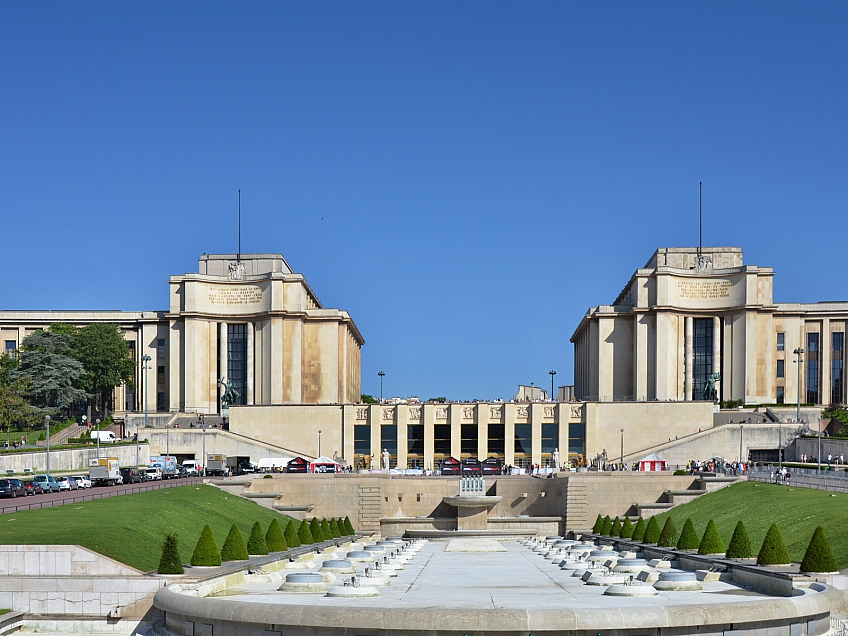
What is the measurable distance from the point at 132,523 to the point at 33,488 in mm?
20446

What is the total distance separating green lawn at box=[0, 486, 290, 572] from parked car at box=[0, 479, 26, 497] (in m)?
6.87

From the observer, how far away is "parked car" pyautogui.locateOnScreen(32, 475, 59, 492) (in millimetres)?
67750

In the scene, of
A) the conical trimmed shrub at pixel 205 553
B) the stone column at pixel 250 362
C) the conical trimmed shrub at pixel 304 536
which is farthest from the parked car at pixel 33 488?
the stone column at pixel 250 362

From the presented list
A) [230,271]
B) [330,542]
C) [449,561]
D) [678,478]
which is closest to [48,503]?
[330,542]

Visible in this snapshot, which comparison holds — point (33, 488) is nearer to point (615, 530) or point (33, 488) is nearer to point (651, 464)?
point (615, 530)

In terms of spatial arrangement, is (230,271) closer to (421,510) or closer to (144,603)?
(421,510)

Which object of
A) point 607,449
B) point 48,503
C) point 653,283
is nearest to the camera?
point 48,503

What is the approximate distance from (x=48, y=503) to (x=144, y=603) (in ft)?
67.4

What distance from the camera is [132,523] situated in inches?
1914

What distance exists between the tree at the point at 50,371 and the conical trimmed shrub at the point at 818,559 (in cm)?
9791

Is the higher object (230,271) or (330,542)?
(230,271)

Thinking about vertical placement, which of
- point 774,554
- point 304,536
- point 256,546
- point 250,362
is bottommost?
point 304,536

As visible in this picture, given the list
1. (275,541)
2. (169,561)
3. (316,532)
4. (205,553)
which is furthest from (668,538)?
(169,561)

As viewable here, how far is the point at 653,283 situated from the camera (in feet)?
437
